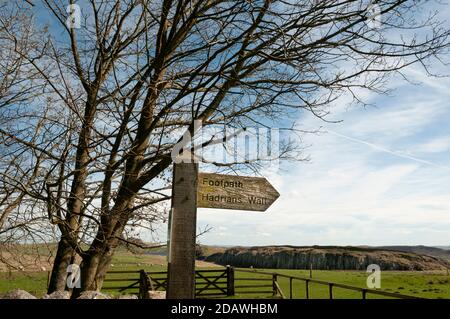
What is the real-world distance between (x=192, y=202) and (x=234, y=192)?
43 cm

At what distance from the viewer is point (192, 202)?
3.35 metres

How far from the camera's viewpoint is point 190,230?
10.8ft

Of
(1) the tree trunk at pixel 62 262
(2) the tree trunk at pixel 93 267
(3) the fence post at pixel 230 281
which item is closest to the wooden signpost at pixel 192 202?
(2) the tree trunk at pixel 93 267

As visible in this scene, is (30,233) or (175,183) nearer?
(175,183)

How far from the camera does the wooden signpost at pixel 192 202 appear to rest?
3238 mm

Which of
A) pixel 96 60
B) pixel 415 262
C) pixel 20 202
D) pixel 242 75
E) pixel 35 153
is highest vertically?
pixel 96 60

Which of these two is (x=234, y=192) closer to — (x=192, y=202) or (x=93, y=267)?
(x=192, y=202)

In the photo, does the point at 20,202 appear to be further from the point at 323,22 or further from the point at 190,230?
the point at 323,22

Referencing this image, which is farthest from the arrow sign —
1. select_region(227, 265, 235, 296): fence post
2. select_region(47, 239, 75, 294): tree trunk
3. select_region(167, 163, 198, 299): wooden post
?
select_region(227, 265, 235, 296): fence post

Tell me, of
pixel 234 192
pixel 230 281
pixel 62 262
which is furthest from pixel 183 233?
pixel 230 281

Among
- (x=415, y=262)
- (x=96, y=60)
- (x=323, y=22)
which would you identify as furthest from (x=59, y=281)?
(x=415, y=262)

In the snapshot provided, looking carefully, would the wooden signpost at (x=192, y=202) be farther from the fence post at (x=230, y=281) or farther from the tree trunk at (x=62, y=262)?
the fence post at (x=230, y=281)

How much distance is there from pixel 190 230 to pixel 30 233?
3962mm

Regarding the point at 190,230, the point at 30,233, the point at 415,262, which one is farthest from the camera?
the point at 415,262
